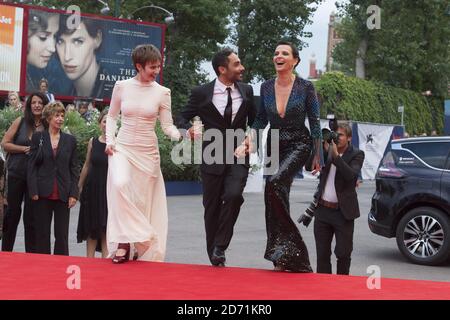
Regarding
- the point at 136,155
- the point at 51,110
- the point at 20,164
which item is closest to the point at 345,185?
the point at 136,155

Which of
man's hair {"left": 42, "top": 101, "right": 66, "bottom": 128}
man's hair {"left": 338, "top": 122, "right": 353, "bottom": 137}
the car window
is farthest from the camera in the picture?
the car window

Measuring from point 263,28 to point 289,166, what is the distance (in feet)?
142

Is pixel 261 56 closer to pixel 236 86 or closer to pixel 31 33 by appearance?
pixel 31 33

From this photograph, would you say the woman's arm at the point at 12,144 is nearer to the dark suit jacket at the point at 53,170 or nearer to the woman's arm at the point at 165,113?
the dark suit jacket at the point at 53,170

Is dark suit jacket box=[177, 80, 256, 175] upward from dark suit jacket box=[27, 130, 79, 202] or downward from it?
upward

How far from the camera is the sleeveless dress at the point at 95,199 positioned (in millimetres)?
9039

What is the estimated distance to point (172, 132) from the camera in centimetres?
695

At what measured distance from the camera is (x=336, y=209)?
746 cm

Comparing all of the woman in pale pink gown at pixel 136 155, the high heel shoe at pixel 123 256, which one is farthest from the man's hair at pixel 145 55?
the high heel shoe at pixel 123 256

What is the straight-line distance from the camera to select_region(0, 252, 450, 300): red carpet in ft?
17.1

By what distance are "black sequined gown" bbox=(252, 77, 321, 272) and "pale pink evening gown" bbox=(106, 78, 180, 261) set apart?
0.89m

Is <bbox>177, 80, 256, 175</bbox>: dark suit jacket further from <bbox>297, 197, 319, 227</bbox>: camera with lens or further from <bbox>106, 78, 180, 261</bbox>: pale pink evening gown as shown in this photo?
<bbox>297, 197, 319, 227</bbox>: camera with lens

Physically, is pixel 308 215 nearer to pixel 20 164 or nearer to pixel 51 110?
pixel 51 110

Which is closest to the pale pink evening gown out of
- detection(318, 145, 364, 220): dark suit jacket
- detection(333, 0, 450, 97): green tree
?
detection(318, 145, 364, 220): dark suit jacket
